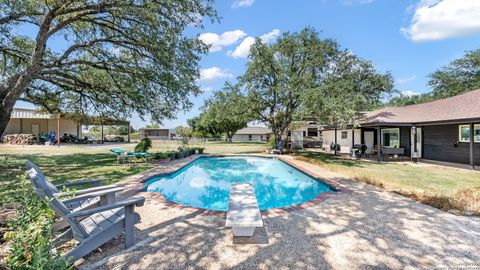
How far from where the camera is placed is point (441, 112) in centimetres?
1288

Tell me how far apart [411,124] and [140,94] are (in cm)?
1436

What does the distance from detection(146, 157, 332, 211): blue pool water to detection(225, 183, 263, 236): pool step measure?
1.75m

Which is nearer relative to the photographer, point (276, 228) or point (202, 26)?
point (276, 228)

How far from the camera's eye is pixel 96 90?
10.8 meters

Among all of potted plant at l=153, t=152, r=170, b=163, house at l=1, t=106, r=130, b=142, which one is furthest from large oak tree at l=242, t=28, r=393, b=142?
house at l=1, t=106, r=130, b=142

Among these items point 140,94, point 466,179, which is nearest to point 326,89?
point 466,179

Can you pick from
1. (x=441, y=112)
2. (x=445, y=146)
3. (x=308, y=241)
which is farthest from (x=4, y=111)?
(x=441, y=112)

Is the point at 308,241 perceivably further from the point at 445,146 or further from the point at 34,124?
the point at 34,124

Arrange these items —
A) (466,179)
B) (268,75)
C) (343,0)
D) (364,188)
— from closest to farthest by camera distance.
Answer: (364,188)
(466,179)
(343,0)
(268,75)

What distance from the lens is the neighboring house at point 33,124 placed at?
81.9 ft

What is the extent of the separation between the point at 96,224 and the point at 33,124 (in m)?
34.3

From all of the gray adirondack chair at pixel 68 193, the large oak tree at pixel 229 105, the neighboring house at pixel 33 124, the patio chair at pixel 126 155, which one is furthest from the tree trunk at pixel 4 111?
the neighboring house at pixel 33 124

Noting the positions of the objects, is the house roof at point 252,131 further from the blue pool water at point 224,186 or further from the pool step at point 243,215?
the pool step at point 243,215

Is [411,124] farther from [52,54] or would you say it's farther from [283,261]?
[52,54]
